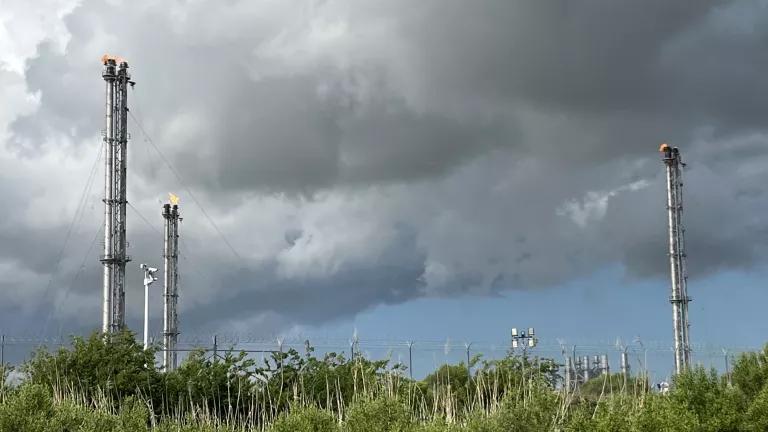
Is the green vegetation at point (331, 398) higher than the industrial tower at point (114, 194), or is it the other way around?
the industrial tower at point (114, 194)

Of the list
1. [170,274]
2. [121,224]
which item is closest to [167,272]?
[170,274]

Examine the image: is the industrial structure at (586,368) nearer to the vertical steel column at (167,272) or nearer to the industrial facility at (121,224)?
the industrial facility at (121,224)

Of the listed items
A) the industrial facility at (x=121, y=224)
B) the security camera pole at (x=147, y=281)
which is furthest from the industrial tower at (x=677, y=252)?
the security camera pole at (x=147, y=281)

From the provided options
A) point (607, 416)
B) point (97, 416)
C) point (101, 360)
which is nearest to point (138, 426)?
point (97, 416)

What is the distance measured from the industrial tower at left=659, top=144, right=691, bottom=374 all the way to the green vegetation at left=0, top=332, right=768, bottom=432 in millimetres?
15425

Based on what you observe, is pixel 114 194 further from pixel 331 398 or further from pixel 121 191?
pixel 331 398

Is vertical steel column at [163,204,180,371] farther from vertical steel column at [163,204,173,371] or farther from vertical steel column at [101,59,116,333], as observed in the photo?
vertical steel column at [101,59,116,333]

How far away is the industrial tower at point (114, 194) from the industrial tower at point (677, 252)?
3467cm

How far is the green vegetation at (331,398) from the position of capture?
2511 cm

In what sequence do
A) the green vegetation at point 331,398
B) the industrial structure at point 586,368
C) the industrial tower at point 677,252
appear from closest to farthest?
1. the green vegetation at point 331,398
2. the industrial structure at point 586,368
3. the industrial tower at point 677,252

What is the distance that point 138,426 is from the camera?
89.1 feet

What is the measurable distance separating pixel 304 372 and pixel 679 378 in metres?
14.2

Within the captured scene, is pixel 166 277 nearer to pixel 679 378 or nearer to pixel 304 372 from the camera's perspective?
pixel 304 372

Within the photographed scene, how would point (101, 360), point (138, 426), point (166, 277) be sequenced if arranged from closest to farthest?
point (138, 426), point (101, 360), point (166, 277)
